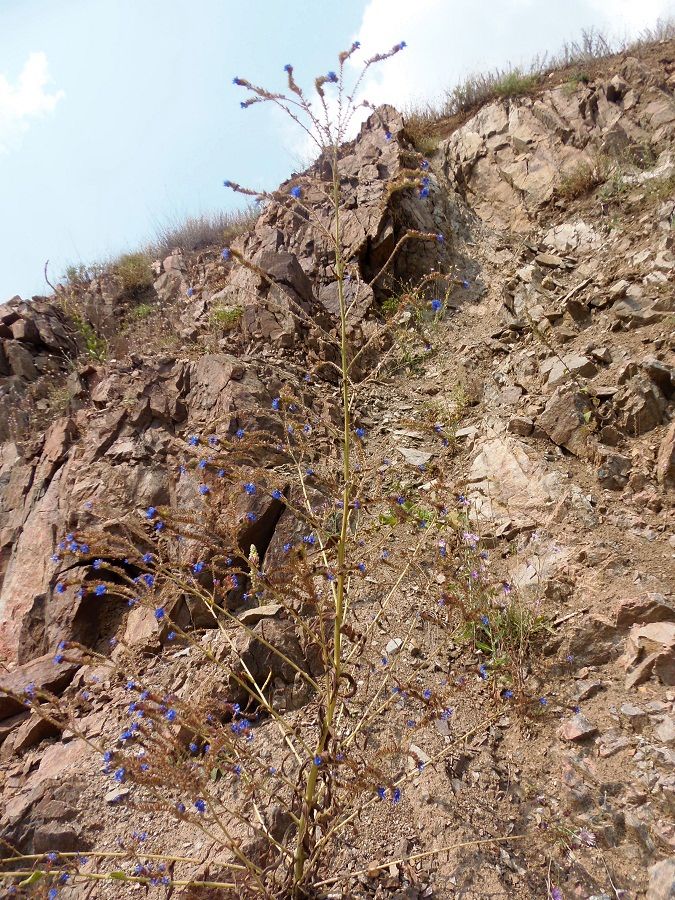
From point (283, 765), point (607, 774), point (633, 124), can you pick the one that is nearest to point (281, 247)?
point (633, 124)

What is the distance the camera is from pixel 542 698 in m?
2.48

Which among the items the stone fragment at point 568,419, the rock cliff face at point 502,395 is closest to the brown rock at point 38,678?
the rock cliff face at point 502,395

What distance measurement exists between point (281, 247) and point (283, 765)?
5137mm

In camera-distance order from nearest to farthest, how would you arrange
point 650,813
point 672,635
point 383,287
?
1. point 650,813
2. point 672,635
3. point 383,287

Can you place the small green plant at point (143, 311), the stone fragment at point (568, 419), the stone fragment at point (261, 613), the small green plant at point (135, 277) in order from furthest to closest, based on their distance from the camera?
the small green plant at point (135, 277)
the small green plant at point (143, 311)
the stone fragment at point (568, 419)
the stone fragment at point (261, 613)

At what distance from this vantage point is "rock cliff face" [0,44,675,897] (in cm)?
244

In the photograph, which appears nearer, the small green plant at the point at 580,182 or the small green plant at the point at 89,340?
the small green plant at the point at 580,182

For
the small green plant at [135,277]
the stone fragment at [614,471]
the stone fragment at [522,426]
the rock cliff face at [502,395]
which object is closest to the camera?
the rock cliff face at [502,395]

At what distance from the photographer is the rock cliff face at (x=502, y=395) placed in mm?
2439

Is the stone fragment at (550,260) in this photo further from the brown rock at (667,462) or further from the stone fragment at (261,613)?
the stone fragment at (261,613)

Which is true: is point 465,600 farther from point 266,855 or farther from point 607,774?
point 266,855

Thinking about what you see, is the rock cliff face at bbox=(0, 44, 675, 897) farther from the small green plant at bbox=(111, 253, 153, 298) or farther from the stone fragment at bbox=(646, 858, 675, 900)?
the small green plant at bbox=(111, 253, 153, 298)

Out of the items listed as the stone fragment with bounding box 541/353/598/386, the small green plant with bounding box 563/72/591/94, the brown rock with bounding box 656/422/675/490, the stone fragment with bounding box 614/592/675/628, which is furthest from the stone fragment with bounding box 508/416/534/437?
the small green plant with bounding box 563/72/591/94

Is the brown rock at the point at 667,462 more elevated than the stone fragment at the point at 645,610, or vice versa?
the brown rock at the point at 667,462
